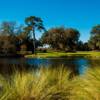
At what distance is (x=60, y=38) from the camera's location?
9188 cm

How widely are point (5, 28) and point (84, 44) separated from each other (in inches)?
1134

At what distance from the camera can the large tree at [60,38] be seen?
91.5 meters

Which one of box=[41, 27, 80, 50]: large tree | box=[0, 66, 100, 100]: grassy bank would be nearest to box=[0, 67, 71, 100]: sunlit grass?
box=[0, 66, 100, 100]: grassy bank

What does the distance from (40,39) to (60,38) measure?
6191 millimetres

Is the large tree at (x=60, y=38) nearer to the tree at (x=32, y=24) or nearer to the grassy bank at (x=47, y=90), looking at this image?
the tree at (x=32, y=24)

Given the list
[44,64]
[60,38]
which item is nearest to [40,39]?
[60,38]

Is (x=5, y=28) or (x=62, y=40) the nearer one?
(x=5, y=28)

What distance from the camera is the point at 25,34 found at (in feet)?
264

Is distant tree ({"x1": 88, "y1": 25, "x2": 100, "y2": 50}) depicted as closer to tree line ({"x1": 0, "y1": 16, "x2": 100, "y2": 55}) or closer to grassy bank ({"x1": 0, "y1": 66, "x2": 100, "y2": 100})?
tree line ({"x1": 0, "y1": 16, "x2": 100, "y2": 55})

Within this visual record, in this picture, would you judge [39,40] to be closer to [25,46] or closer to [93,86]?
[25,46]

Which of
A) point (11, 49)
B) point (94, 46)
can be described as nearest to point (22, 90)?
point (11, 49)

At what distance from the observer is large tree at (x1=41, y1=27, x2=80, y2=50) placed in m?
91.5

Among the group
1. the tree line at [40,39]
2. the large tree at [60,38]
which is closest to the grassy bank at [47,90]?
the tree line at [40,39]

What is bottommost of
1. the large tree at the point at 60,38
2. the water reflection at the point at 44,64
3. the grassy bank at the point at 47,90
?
the water reflection at the point at 44,64
